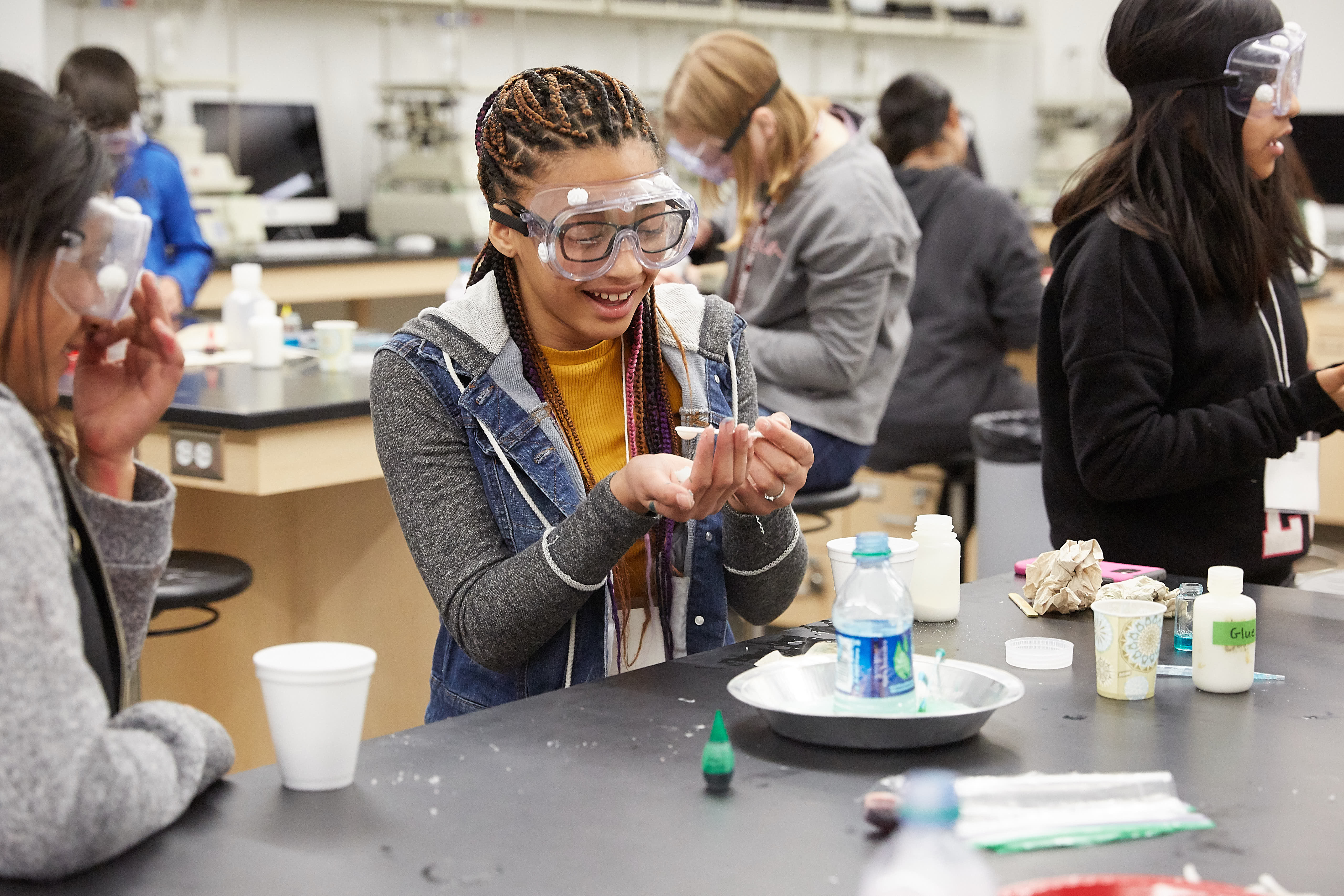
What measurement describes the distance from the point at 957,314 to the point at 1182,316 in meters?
2.10

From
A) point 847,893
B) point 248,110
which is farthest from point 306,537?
point 248,110

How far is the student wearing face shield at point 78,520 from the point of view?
35.9 inches

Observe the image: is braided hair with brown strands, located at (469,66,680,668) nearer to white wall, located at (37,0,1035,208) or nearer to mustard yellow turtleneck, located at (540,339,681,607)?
mustard yellow turtleneck, located at (540,339,681,607)

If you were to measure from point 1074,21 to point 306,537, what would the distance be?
7.01m

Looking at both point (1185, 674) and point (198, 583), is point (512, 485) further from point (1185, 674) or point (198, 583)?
point (198, 583)

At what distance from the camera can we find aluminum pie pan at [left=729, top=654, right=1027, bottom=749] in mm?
1196

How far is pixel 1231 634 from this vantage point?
1383mm

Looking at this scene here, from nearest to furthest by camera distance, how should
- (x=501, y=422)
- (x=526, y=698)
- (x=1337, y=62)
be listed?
(x=526, y=698) → (x=501, y=422) → (x=1337, y=62)

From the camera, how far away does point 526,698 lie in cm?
139

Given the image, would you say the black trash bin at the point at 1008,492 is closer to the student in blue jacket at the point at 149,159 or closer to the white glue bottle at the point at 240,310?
the white glue bottle at the point at 240,310

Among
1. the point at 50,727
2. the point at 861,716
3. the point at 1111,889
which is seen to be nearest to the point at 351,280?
the point at 861,716

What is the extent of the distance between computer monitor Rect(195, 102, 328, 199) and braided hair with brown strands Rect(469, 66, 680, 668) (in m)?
4.00

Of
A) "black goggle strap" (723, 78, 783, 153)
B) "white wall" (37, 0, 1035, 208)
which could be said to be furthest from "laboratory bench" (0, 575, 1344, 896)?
"white wall" (37, 0, 1035, 208)

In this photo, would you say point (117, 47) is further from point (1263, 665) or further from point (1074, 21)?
point (1074, 21)
